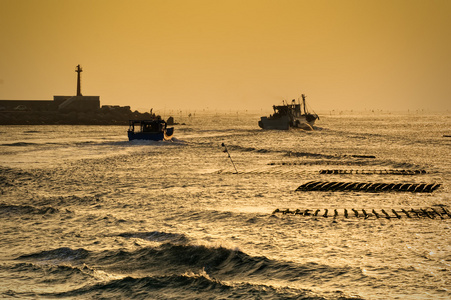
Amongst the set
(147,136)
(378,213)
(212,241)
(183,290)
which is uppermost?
(147,136)

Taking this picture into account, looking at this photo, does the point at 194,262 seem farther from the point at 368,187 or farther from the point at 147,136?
the point at 147,136

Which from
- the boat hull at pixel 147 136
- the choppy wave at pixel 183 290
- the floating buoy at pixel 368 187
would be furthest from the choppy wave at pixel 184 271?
the boat hull at pixel 147 136

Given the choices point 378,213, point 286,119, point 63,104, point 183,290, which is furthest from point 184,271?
point 63,104

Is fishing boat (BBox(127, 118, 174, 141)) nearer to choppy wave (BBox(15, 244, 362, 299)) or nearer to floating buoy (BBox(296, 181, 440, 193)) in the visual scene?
floating buoy (BBox(296, 181, 440, 193))

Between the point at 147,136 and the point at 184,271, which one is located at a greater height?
the point at 147,136

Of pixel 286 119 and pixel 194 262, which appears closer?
pixel 194 262

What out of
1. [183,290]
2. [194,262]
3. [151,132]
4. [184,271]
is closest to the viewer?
[183,290]

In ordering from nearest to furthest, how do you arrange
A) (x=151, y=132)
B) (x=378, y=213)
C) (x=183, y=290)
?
(x=183, y=290)
(x=378, y=213)
(x=151, y=132)

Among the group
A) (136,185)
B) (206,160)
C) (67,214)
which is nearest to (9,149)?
(206,160)

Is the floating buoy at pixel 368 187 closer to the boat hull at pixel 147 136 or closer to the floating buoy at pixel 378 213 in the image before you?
the floating buoy at pixel 378 213

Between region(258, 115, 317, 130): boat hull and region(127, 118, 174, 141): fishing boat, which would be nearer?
region(127, 118, 174, 141): fishing boat

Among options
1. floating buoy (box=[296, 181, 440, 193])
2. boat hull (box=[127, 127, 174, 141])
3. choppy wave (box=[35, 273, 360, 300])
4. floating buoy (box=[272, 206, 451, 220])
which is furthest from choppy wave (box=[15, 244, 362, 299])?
boat hull (box=[127, 127, 174, 141])

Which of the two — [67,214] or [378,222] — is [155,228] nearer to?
[67,214]

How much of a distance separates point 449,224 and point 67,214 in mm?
15994
